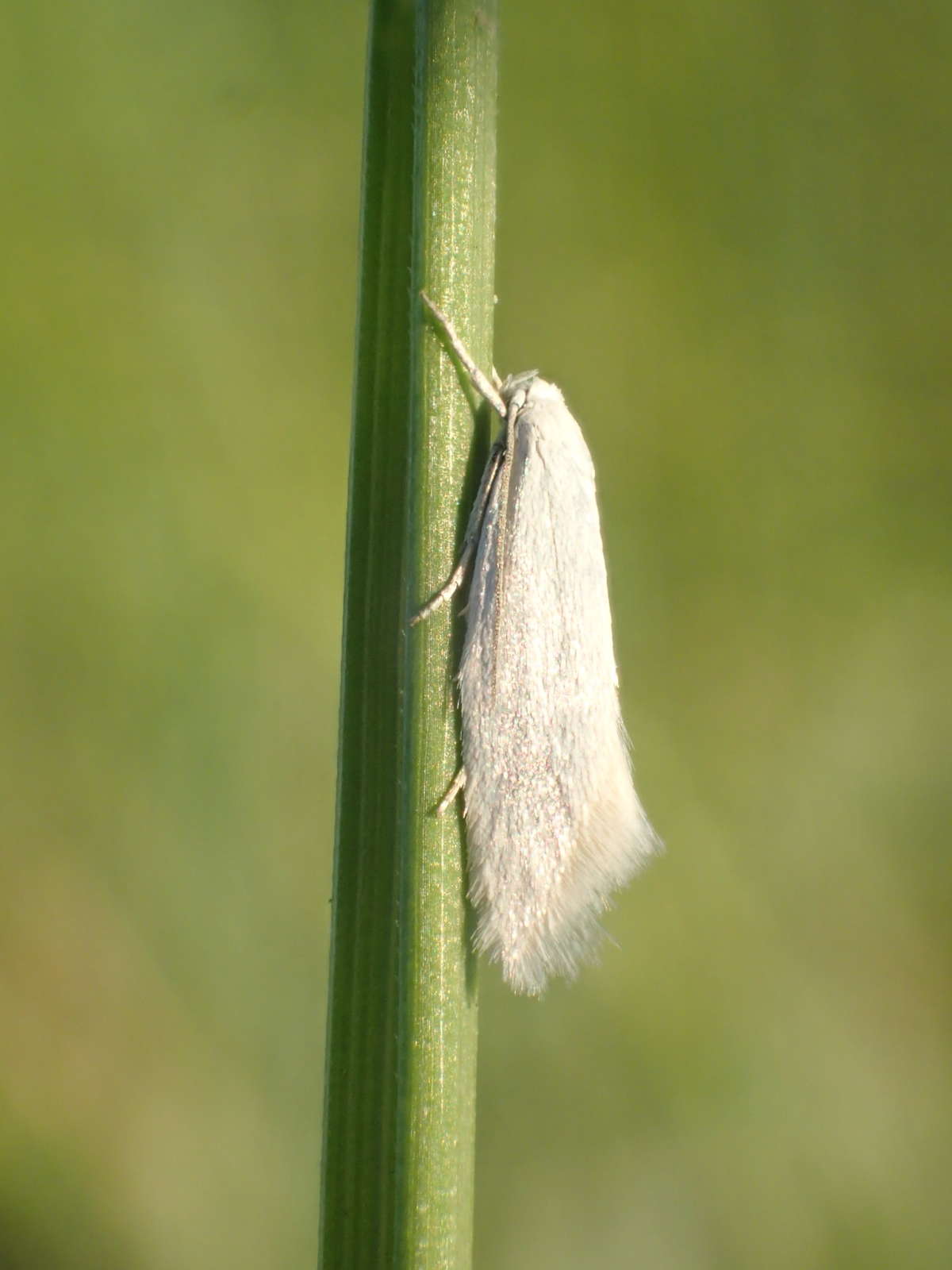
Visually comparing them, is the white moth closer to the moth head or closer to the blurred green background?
the moth head

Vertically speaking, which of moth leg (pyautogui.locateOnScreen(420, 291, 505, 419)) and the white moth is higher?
moth leg (pyautogui.locateOnScreen(420, 291, 505, 419))

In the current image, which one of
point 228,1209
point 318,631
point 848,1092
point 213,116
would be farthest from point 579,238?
point 228,1209

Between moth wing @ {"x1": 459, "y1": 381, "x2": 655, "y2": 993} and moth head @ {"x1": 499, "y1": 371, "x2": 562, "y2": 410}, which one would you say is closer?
moth wing @ {"x1": 459, "y1": 381, "x2": 655, "y2": 993}

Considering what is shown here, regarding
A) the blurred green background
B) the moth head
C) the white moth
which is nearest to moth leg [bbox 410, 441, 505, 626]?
the white moth

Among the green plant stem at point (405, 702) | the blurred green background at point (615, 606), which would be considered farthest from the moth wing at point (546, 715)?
the blurred green background at point (615, 606)

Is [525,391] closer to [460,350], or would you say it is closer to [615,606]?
[460,350]

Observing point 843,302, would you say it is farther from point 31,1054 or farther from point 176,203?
point 31,1054
